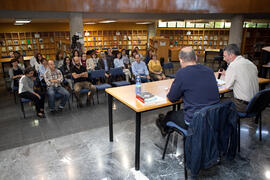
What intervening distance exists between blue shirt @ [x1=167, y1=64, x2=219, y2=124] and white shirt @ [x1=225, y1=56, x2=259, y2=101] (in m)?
1.01

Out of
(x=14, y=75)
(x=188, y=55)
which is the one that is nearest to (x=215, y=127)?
(x=188, y=55)

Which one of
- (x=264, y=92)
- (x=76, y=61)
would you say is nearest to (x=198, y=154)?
(x=264, y=92)

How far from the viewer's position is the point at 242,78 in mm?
3174

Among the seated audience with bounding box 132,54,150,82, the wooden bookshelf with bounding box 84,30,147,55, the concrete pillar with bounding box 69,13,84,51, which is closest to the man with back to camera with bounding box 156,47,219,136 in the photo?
the seated audience with bounding box 132,54,150,82

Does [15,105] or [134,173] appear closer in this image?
[134,173]

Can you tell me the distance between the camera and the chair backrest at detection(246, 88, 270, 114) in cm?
291

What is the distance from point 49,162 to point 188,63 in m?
2.46

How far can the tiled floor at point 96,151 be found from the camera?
9.14 ft

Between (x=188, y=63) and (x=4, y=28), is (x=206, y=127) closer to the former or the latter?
(x=188, y=63)

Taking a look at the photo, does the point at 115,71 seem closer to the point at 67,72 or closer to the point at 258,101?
the point at 67,72

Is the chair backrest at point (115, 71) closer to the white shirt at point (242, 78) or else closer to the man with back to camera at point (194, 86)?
the white shirt at point (242, 78)

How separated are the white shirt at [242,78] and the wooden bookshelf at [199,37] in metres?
13.1

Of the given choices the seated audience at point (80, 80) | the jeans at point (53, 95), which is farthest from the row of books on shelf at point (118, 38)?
the jeans at point (53, 95)

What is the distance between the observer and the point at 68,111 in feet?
16.5
